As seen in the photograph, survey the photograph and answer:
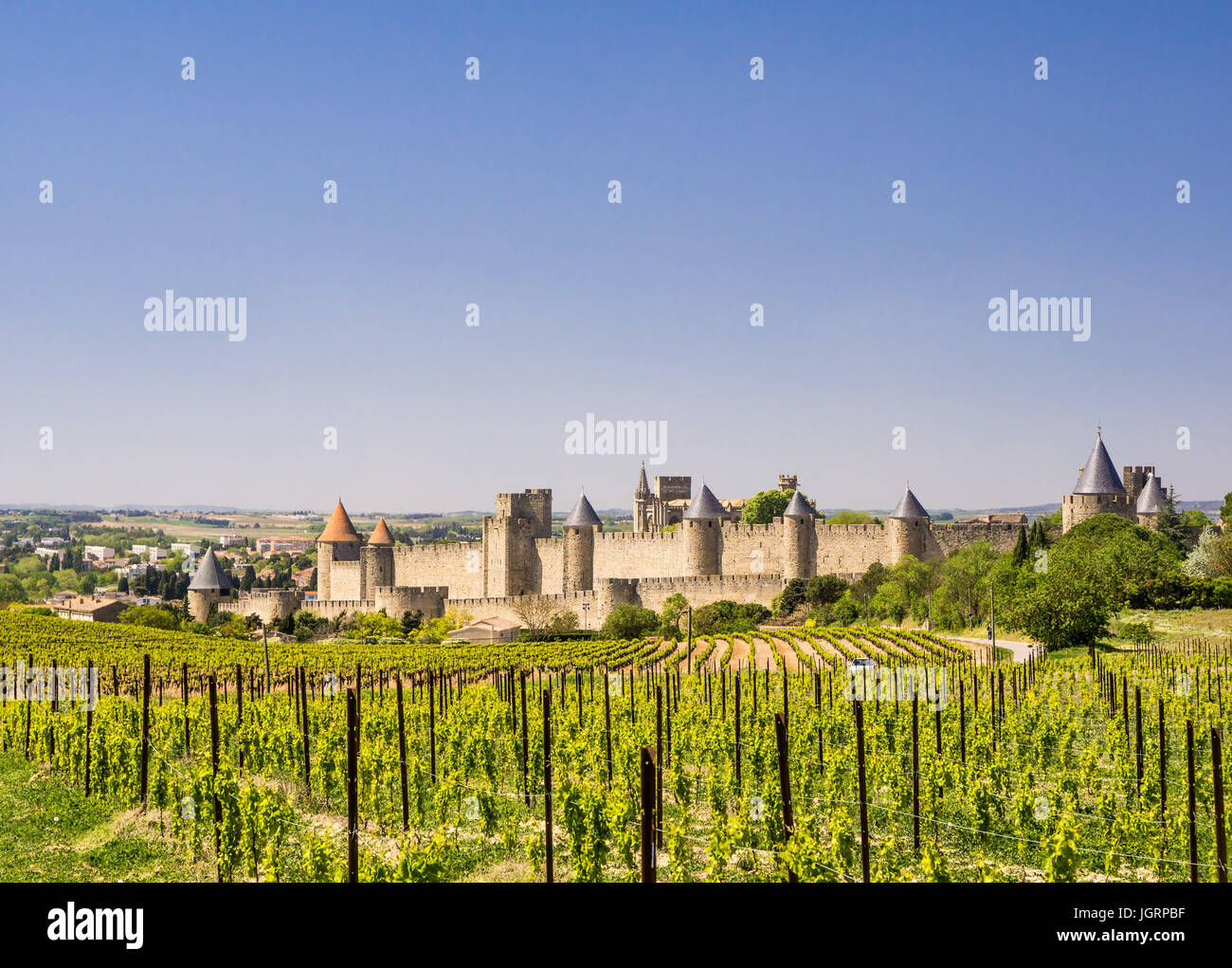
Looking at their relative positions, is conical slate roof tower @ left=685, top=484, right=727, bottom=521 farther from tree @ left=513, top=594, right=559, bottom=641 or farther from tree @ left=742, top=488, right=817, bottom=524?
tree @ left=742, top=488, right=817, bottom=524

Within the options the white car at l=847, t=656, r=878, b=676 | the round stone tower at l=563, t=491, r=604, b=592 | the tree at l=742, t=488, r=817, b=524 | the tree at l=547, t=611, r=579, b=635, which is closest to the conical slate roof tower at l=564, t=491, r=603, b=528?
the round stone tower at l=563, t=491, r=604, b=592

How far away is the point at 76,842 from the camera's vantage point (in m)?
10.3

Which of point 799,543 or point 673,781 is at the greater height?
point 799,543

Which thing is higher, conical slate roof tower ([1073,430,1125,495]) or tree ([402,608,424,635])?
conical slate roof tower ([1073,430,1125,495])

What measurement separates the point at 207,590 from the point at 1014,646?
42.4m

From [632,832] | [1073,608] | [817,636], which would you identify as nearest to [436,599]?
[817,636]

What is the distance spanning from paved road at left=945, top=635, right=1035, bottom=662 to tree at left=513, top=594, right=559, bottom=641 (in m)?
18.4

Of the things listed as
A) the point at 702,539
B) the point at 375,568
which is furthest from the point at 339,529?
the point at 702,539

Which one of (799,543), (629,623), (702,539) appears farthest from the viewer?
(702,539)

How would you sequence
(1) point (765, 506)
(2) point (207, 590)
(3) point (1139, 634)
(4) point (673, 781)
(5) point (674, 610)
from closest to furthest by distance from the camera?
(4) point (673, 781), (3) point (1139, 634), (5) point (674, 610), (2) point (207, 590), (1) point (765, 506)

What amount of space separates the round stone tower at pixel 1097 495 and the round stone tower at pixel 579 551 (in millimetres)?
22738

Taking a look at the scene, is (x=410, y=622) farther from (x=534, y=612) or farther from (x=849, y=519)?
(x=849, y=519)

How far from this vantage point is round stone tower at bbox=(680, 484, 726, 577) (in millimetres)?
50250

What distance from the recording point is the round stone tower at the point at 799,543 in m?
48.6
